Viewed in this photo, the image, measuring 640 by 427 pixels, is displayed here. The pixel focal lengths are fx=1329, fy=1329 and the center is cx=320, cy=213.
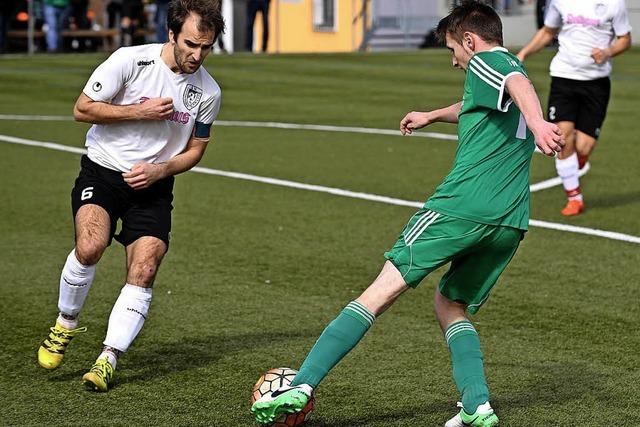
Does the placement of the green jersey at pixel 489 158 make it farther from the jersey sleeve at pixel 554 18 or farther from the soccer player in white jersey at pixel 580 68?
the jersey sleeve at pixel 554 18

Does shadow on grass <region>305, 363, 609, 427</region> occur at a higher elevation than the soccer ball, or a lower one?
lower

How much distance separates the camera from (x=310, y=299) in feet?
28.5

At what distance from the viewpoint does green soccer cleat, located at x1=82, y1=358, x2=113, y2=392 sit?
645 cm

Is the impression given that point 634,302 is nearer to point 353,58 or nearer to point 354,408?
point 354,408

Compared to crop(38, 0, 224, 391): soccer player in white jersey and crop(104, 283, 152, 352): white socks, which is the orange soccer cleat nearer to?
crop(38, 0, 224, 391): soccer player in white jersey

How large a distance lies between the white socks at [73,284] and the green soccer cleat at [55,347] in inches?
2.2

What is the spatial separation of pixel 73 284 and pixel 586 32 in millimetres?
6603

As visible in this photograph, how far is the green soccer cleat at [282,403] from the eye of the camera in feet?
18.3

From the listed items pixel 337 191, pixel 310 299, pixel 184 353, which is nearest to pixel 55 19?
pixel 337 191

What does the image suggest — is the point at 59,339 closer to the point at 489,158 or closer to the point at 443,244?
the point at 443,244

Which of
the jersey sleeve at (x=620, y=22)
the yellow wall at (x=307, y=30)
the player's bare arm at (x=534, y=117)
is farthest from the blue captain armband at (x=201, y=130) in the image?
the yellow wall at (x=307, y=30)

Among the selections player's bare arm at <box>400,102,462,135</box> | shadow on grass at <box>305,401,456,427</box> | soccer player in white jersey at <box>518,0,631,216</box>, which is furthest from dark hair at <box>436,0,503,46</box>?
soccer player in white jersey at <box>518,0,631,216</box>

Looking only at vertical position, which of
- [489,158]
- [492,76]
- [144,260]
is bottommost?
[144,260]

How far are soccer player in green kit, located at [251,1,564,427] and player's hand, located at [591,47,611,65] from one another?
20.6 ft
